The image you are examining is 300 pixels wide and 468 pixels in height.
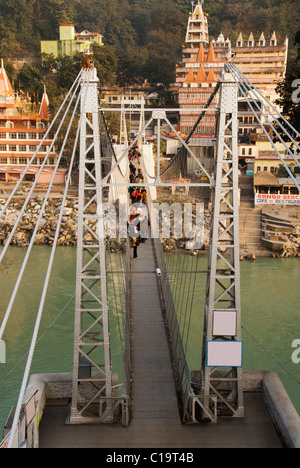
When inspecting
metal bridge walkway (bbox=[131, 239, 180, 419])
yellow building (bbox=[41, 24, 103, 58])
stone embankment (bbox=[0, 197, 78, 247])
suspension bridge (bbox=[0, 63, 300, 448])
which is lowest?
stone embankment (bbox=[0, 197, 78, 247])

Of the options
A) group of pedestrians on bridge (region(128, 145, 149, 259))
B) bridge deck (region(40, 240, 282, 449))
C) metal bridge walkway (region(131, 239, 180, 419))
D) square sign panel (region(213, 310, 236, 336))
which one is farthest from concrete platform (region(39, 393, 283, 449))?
group of pedestrians on bridge (region(128, 145, 149, 259))

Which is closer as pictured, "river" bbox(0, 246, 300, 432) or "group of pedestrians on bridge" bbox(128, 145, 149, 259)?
"river" bbox(0, 246, 300, 432)

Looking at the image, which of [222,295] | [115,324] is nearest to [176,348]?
[222,295]

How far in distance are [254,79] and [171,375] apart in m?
22.9

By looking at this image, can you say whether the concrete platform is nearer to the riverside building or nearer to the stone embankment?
the stone embankment

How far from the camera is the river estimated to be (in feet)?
29.1

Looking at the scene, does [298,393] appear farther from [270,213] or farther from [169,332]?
[270,213]

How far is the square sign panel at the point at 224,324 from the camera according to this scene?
17.8 ft

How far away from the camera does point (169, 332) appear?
24.0 feet

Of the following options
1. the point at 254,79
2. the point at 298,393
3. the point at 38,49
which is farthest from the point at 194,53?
the point at 298,393

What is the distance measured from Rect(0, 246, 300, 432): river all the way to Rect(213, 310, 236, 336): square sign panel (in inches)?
112

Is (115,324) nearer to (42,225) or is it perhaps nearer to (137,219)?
(137,219)

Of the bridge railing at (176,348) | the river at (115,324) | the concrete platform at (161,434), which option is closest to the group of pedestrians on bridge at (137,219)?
the bridge railing at (176,348)

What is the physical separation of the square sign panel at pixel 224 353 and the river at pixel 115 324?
2.77 meters
